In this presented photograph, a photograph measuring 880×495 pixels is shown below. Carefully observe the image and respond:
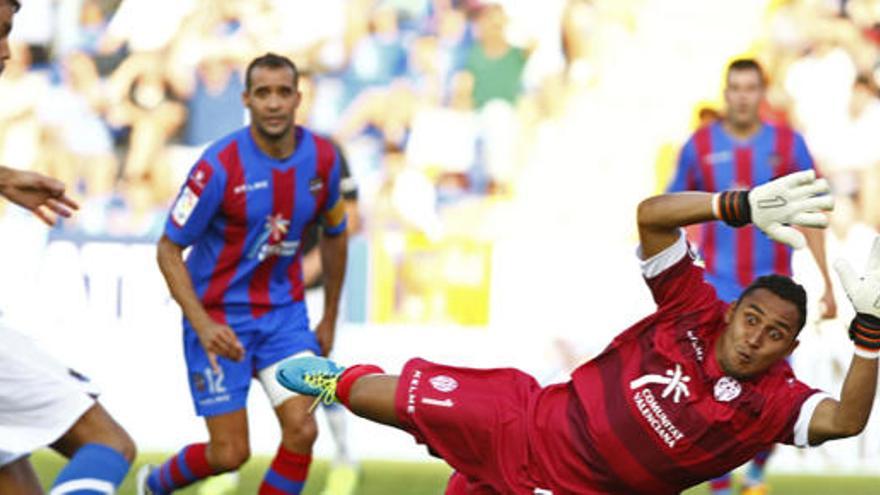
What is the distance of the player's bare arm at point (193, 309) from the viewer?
6980 mm

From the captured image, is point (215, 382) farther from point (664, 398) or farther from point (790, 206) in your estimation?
point (790, 206)

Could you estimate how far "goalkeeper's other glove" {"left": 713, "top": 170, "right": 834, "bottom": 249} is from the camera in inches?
207

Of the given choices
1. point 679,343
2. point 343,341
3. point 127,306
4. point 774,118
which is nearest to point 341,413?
point 343,341

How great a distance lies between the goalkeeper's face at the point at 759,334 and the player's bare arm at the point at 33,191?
2.03 metres

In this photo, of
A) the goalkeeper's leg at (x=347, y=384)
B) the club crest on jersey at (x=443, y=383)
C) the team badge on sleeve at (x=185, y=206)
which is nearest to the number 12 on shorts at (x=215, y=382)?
the team badge on sleeve at (x=185, y=206)

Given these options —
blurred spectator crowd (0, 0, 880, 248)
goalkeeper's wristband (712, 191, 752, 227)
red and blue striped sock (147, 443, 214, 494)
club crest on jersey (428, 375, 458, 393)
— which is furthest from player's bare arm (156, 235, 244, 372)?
A: blurred spectator crowd (0, 0, 880, 248)

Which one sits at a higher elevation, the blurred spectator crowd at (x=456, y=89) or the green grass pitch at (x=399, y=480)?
the blurred spectator crowd at (x=456, y=89)

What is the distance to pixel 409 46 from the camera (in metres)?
10.5

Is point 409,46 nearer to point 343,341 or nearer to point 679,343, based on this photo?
point 343,341

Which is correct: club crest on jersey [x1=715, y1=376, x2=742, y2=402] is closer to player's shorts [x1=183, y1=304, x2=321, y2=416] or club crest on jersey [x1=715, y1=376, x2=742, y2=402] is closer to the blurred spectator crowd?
player's shorts [x1=183, y1=304, x2=321, y2=416]

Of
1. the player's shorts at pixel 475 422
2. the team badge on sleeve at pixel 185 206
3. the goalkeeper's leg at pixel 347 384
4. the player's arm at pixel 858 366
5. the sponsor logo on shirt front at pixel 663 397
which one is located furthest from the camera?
the team badge on sleeve at pixel 185 206

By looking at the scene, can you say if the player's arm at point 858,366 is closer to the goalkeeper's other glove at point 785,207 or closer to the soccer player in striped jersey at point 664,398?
the soccer player in striped jersey at point 664,398

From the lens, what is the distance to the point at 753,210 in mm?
5371

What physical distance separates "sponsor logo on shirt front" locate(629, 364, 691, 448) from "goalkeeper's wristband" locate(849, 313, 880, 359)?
52 cm
